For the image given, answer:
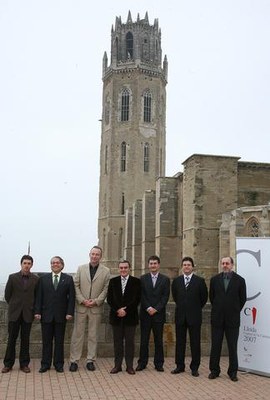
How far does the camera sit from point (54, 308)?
7582 mm

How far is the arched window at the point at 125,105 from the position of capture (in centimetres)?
5753

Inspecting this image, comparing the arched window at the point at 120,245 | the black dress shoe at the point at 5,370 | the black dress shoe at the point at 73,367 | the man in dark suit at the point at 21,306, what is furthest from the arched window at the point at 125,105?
the black dress shoe at the point at 5,370

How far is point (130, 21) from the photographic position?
6156 cm

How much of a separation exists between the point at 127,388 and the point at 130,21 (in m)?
60.0

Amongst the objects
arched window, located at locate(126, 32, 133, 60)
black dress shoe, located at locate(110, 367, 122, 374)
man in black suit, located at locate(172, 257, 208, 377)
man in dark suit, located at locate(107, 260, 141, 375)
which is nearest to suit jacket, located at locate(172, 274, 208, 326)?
man in black suit, located at locate(172, 257, 208, 377)

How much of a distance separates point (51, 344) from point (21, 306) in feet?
2.39

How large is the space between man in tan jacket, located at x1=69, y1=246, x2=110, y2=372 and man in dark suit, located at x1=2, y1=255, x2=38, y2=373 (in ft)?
2.28

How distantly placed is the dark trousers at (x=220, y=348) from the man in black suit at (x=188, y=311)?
25 cm

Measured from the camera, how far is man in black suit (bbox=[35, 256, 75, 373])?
7.51 meters

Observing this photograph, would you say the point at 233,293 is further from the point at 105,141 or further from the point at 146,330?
the point at 105,141

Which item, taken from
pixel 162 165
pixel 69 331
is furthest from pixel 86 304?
pixel 162 165

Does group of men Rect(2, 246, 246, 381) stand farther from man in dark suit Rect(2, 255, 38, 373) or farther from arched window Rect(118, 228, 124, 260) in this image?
arched window Rect(118, 228, 124, 260)

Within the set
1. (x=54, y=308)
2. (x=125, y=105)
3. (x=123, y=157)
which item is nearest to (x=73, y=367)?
(x=54, y=308)

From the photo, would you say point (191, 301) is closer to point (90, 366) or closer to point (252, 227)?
point (90, 366)
